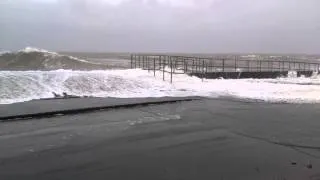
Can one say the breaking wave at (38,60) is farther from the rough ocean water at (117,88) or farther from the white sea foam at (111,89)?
the white sea foam at (111,89)

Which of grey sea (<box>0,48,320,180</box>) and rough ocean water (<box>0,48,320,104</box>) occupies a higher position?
rough ocean water (<box>0,48,320,104</box>)

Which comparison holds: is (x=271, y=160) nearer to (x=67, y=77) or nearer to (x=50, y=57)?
(x=67, y=77)

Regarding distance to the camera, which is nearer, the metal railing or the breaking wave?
the metal railing

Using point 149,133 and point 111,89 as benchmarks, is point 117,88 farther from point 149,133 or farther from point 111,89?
point 149,133

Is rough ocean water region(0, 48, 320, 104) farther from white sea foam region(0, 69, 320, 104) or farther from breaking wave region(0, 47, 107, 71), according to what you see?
breaking wave region(0, 47, 107, 71)

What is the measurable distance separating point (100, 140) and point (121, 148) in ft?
3.03

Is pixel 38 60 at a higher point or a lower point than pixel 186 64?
higher

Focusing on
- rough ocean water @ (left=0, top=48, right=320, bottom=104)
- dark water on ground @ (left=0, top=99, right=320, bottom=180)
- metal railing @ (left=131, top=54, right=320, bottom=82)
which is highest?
metal railing @ (left=131, top=54, right=320, bottom=82)

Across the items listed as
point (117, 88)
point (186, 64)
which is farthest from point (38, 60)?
point (117, 88)

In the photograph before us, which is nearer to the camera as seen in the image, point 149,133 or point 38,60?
point 149,133

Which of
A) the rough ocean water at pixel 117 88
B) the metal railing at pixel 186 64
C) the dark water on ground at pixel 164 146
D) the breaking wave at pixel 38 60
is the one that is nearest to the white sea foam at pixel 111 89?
the rough ocean water at pixel 117 88

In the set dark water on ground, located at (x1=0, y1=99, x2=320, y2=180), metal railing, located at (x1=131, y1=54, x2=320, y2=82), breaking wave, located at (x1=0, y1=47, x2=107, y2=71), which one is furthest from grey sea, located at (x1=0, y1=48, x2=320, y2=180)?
breaking wave, located at (x1=0, y1=47, x2=107, y2=71)

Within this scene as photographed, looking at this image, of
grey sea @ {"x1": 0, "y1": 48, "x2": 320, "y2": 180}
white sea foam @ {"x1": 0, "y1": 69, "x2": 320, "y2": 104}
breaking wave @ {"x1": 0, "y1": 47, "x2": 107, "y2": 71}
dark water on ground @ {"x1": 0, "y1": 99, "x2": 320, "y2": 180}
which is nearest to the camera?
dark water on ground @ {"x1": 0, "y1": 99, "x2": 320, "y2": 180}

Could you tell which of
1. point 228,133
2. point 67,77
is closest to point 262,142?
point 228,133
